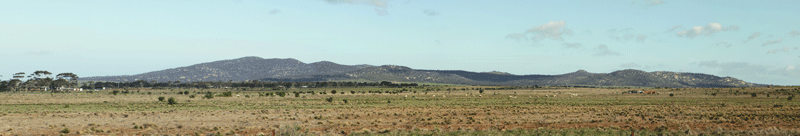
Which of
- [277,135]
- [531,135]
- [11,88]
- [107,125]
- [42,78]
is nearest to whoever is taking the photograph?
[277,135]

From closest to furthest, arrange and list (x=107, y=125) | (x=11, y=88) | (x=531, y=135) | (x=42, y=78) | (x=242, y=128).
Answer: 1. (x=531, y=135)
2. (x=242, y=128)
3. (x=107, y=125)
4. (x=11, y=88)
5. (x=42, y=78)

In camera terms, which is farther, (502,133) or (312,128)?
(312,128)

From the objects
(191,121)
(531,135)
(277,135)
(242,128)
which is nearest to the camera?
(277,135)

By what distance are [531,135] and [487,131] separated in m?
2.23

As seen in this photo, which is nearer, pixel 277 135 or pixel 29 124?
pixel 277 135

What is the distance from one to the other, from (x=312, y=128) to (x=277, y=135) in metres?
6.24

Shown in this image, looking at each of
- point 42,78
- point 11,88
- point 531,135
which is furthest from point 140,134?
point 42,78

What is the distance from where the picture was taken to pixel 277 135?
20.4 meters

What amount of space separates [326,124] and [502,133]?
10.5 metres

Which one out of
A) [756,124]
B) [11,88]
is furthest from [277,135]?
[11,88]

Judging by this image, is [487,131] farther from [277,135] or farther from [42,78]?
[42,78]

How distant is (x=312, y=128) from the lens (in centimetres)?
2662

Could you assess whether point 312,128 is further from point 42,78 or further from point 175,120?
point 42,78

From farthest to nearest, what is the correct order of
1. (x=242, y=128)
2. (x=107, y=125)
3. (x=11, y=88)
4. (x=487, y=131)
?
(x=11, y=88), (x=107, y=125), (x=242, y=128), (x=487, y=131)
